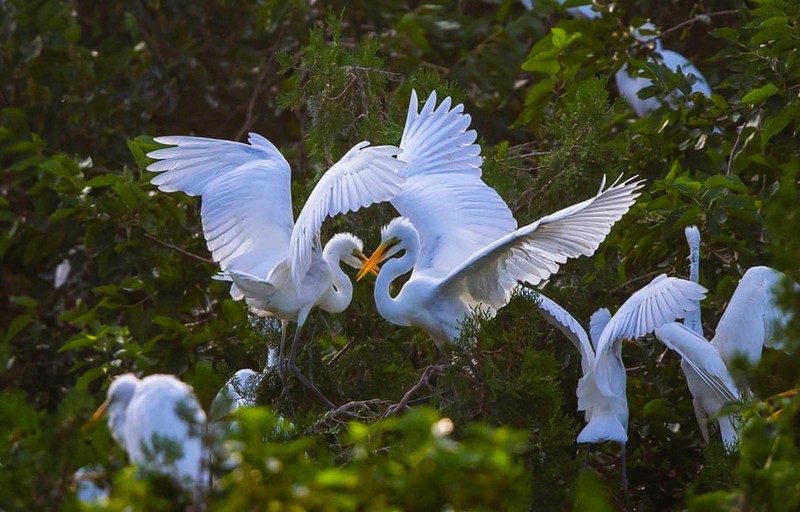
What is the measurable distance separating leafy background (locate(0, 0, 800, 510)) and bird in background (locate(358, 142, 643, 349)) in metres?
0.15

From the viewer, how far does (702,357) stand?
3.76 metres

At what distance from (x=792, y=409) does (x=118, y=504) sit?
43.1 inches

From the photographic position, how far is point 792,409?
2199mm

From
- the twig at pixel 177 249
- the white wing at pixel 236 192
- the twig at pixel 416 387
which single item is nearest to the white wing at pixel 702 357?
the twig at pixel 416 387

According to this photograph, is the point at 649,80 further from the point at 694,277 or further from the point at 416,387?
the point at 416,387

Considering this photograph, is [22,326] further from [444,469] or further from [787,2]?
[444,469]

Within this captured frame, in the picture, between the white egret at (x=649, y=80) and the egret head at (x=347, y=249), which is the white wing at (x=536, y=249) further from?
the white egret at (x=649, y=80)

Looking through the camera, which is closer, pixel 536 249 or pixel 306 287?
pixel 536 249

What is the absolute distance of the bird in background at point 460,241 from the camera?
3.81 metres

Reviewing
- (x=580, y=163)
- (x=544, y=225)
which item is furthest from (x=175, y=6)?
(x=544, y=225)

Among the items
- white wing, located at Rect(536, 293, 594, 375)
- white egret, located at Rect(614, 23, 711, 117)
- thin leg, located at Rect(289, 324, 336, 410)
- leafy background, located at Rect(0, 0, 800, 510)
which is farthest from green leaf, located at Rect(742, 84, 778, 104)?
thin leg, located at Rect(289, 324, 336, 410)

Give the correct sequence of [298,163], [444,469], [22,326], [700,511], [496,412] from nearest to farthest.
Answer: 1. [444,469]
2. [700,511]
3. [496,412]
4. [22,326]
5. [298,163]

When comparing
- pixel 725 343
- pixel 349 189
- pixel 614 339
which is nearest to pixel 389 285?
pixel 349 189

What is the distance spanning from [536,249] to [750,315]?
2.12 feet
